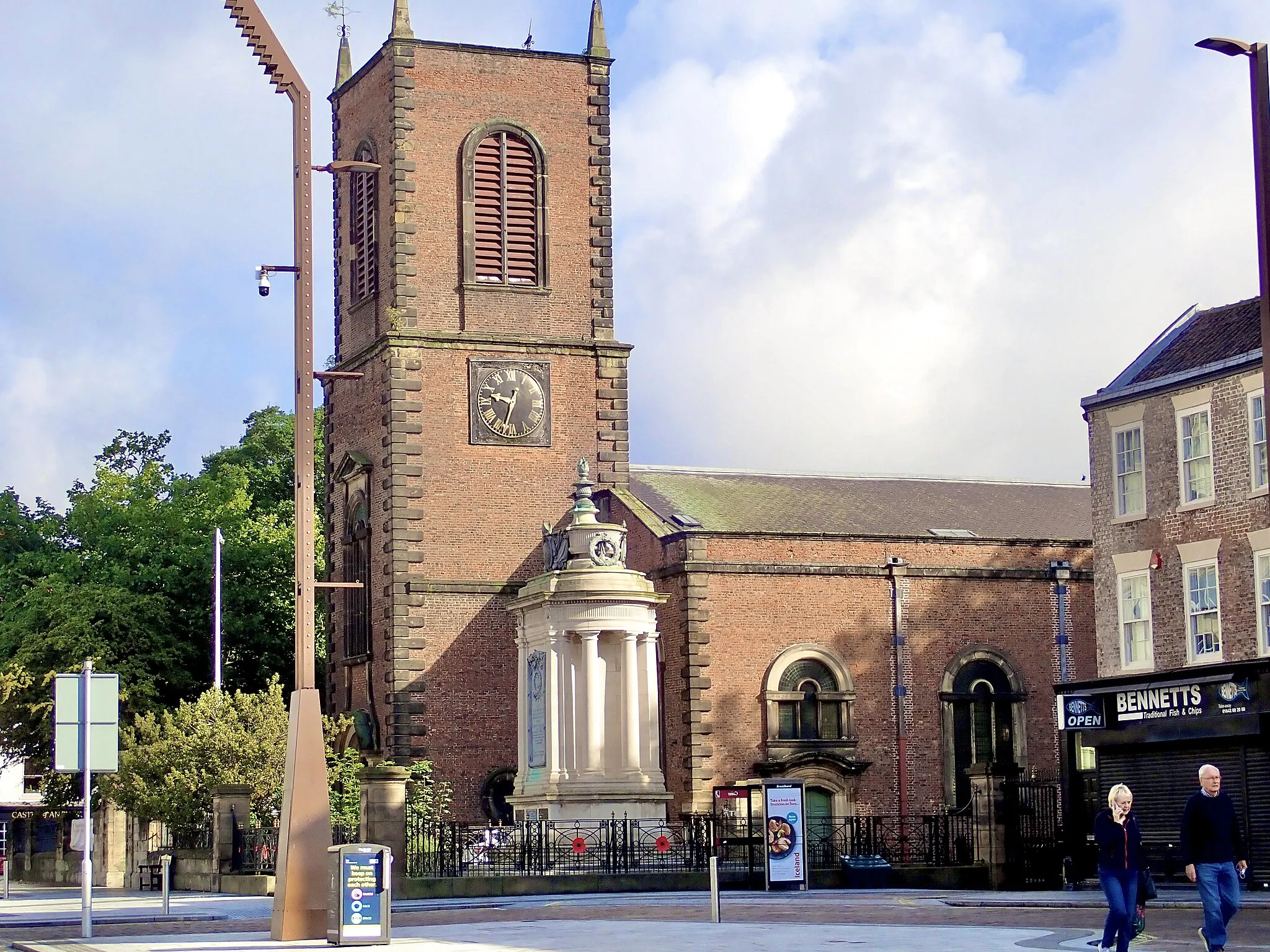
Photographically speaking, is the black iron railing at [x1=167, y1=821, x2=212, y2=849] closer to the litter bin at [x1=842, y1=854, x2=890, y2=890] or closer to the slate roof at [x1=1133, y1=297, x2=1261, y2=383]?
the litter bin at [x1=842, y1=854, x2=890, y2=890]

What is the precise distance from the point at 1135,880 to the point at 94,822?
4466 cm

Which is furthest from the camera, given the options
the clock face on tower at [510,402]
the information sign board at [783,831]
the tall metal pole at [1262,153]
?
the clock face on tower at [510,402]

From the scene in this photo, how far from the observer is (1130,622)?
3769cm

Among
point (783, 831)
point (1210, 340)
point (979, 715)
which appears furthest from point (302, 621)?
point (979, 715)

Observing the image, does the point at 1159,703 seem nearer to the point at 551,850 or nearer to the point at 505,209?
the point at 551,850

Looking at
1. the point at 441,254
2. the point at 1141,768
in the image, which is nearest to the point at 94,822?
the point at 441,254

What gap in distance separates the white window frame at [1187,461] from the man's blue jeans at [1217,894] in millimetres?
17432

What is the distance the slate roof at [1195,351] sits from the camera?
119 ft

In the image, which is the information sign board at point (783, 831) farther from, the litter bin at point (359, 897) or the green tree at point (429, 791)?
the litter bin at point (359, 897)

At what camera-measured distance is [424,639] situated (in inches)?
1911

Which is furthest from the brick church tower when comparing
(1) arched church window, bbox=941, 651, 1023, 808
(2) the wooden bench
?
(1) arched church window, bbox=941, 651, 1023, 808

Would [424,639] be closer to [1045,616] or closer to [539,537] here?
[539,537]

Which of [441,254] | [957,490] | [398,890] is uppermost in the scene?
[441,254]

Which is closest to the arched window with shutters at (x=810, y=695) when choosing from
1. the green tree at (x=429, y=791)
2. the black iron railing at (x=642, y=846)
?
the black iron railing at (x=642, y=846)
